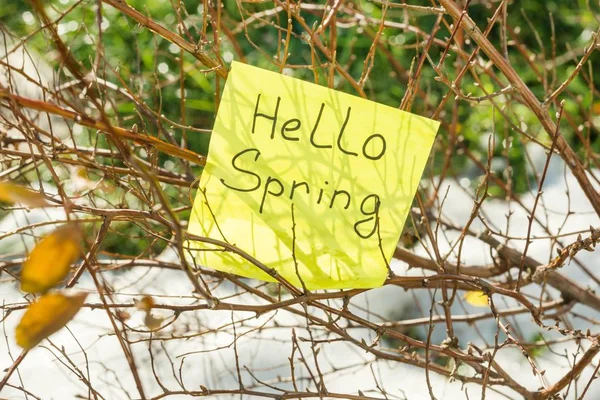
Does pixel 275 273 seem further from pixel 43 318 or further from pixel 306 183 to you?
pixel 43 318

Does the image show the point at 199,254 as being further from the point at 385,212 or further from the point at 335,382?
the point at 335,382

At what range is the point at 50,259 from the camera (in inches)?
20.4

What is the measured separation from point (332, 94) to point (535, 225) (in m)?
1.47

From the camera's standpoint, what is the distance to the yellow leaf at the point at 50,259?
52cm

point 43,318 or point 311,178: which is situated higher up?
point 311,178

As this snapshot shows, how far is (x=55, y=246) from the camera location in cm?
52

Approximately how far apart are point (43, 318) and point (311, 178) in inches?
15.6

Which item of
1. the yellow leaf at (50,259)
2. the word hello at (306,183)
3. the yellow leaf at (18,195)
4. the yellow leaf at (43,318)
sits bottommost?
the yellow leaf at (43,318)

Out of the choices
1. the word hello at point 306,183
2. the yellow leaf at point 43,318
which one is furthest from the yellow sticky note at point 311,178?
the yellow leaf at point 43,318

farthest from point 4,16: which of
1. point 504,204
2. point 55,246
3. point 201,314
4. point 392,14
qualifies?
point 55,246

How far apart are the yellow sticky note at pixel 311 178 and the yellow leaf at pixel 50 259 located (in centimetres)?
34

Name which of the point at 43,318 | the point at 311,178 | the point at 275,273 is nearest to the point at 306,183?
the point at 311,178

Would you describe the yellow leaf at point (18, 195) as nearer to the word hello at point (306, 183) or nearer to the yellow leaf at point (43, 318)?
the yellow leaf at point (43, 318)

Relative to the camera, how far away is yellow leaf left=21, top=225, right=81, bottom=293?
1.69 feet
